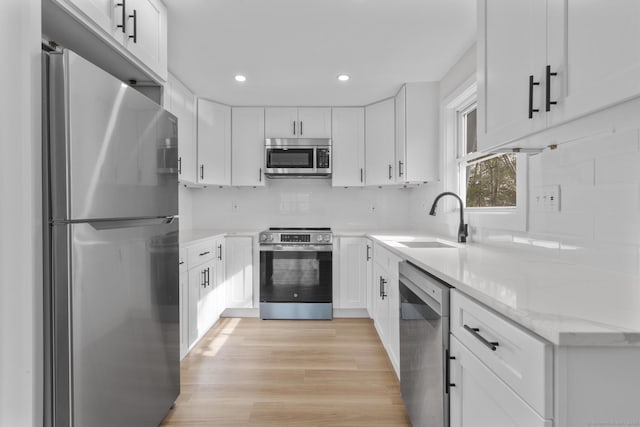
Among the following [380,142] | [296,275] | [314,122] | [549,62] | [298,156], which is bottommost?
[296,275]

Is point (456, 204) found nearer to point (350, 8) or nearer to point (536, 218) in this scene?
point (536, 218)

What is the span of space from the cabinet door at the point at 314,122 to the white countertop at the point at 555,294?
241 centimetres

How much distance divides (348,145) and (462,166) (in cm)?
129

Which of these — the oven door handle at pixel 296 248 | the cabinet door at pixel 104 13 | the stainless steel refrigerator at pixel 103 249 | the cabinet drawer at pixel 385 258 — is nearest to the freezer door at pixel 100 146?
the stainless steel refrigerator at pixel 103 249

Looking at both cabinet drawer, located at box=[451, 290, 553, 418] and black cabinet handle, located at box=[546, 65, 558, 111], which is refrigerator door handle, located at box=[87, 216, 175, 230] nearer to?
cabinet drawer, located at box=[451, 290, 553, 418]

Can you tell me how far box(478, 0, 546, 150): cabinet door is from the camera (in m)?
1.10

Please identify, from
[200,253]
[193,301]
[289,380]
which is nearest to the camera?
[289,380]

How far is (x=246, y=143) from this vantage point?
3.69m

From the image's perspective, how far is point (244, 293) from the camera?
345 centimetres

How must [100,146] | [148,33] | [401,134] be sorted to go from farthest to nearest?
[401,134], [148,33], [100,146]

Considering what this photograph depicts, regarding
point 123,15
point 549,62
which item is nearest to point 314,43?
point 123,15

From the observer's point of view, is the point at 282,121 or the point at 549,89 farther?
the point at 282,121

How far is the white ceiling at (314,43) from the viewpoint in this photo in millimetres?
1917

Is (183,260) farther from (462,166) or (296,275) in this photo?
(462,166)
